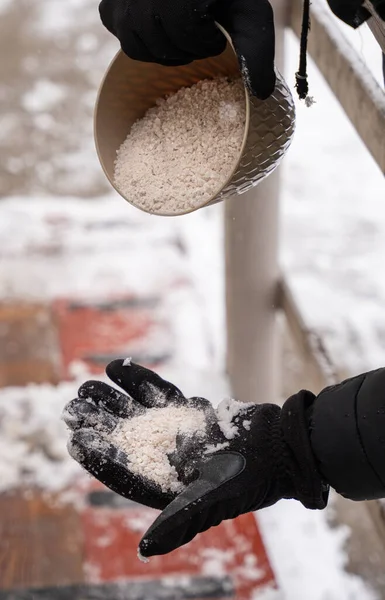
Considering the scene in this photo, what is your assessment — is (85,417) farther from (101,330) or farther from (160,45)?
(101,330)

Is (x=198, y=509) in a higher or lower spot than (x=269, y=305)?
higher

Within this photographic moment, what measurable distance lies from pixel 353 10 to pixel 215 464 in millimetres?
491

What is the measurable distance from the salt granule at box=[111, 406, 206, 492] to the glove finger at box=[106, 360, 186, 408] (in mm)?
14

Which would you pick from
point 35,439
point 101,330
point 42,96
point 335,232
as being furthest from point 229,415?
point 42,96

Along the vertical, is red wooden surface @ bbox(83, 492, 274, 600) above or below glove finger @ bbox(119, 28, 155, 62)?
below

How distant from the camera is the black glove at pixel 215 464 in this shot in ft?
2.66

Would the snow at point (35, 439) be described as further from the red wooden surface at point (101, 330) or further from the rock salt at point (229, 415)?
the rock salt at point (229, 415)

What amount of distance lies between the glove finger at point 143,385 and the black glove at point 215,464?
0.03 metres

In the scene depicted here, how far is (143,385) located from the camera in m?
1.02

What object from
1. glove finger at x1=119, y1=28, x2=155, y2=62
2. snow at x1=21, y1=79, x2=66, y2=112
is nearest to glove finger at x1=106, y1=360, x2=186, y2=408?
glove finger at x1=119, y1=28, x2=155, y2=62

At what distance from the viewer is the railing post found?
1.63 meters

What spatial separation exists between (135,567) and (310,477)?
0.82 metres

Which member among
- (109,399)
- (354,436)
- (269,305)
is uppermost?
(354,436)

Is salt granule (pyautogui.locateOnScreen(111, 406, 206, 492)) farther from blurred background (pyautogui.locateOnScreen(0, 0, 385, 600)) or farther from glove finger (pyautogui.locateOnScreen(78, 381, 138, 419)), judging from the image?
blurred background (pyautogui.locateOnScreen(0, 0, 385, 600))
